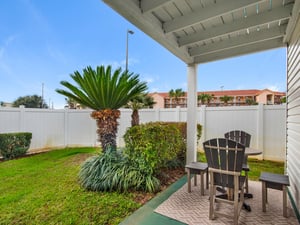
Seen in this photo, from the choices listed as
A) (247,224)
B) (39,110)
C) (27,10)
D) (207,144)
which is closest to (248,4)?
(207,144)

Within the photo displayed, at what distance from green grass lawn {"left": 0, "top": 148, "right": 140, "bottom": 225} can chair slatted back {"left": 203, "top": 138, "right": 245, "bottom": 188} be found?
1383mm

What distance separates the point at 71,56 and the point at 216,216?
16.3 meters

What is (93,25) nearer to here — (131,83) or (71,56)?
(71,56)

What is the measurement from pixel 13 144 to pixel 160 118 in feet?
17.5

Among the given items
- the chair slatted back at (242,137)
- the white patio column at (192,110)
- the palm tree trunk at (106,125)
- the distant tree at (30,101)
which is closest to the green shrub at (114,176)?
the palm tree trunk at (106,125)

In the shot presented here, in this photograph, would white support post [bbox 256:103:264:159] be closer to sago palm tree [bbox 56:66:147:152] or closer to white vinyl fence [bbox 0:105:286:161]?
white vinyl fence [bbox 0:105:286:161]

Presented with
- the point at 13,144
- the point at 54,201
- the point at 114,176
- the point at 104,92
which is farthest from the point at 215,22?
the point at 13,144

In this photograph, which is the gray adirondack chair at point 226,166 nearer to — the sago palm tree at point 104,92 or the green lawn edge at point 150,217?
the green lawn edge at point 150,217

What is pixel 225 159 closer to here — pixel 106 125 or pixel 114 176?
pixel 114 176

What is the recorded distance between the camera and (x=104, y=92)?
12.3 feet

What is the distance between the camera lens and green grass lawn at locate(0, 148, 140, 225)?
248 centimetres

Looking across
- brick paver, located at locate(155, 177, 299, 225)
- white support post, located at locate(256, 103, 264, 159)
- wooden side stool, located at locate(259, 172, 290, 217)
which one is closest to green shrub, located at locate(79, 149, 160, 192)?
brick paver, located at locate(155, 177, 299, 225)

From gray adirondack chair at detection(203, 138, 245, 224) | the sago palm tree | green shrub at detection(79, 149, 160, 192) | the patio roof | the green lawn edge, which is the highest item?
the patio roof

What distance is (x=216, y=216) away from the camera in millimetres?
2535
